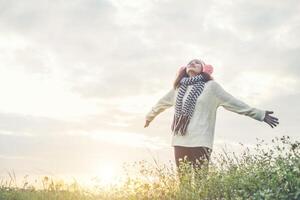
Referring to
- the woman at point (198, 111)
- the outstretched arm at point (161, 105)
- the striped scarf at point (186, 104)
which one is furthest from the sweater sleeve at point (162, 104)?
the striped scarf at point (186, 104)

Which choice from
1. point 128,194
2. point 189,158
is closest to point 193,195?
point 128,194

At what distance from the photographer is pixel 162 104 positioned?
11898 mm

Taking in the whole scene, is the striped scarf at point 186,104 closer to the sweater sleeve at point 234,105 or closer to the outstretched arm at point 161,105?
the sweater sleeve at point 234,105

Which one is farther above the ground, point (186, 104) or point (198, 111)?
point (186, 104)

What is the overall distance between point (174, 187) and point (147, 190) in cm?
39

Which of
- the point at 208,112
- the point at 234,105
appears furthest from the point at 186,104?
the point at 234,105

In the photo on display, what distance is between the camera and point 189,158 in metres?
10.8

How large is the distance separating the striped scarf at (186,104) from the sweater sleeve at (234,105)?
0.98ft

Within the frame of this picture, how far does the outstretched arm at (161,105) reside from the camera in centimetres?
1176

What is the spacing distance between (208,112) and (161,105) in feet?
3.90

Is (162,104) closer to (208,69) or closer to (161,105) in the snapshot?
(161,105)

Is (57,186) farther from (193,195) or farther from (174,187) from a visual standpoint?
(193,195)

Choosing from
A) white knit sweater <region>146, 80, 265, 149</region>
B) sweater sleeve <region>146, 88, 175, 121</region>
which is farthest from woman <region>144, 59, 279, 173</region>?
sweater sleeve <region>146, 88, 175, 121</region>

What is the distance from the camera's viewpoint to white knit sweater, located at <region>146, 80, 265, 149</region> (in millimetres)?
10852
